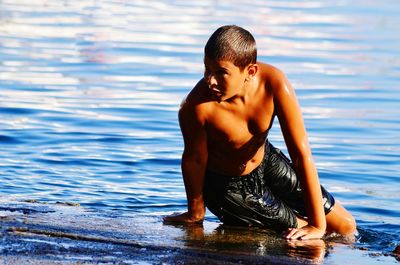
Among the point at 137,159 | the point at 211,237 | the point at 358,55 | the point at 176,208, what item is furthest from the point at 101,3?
the point at 211,237

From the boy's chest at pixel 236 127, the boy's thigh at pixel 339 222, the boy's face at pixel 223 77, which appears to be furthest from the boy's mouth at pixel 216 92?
the boy's thigh at pixel 339 222

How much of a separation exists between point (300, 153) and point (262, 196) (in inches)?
19.0

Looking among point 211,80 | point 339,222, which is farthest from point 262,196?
point 211,80

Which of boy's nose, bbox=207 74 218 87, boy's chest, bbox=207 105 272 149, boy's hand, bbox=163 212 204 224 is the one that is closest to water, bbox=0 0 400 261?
boy's hand, bbox=163 212 204 224

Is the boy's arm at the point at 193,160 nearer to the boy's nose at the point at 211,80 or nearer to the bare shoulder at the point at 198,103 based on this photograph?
the bare shoulder at the point at 198,103

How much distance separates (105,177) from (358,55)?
9.53m

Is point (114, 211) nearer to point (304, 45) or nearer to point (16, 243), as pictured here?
point (16, 243)

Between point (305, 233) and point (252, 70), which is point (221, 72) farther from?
point (305, 233)

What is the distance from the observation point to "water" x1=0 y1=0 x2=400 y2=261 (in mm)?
9305

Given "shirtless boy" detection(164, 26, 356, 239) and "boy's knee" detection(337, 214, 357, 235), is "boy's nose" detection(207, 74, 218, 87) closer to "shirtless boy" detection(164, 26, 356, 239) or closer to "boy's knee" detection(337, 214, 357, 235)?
"shirtless boy" detection(164, 26, 356, 239)

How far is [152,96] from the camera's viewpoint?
45.9ft

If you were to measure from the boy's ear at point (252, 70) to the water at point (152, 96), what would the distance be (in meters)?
1.58

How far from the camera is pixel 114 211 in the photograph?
25.3ft

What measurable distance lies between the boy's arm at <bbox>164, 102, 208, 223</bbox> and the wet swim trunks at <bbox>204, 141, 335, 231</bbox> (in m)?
0.08
